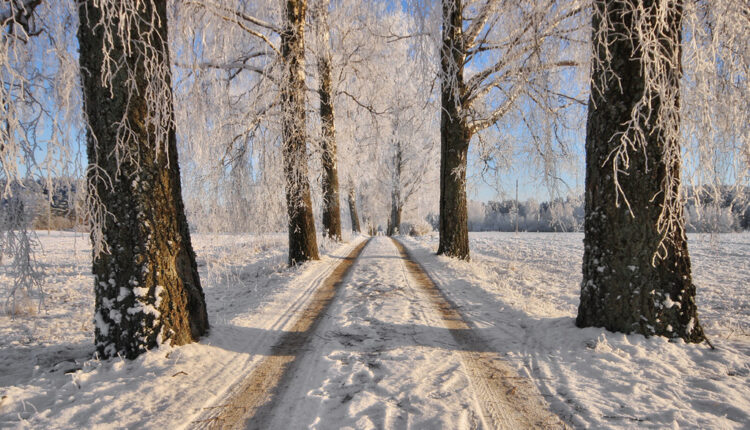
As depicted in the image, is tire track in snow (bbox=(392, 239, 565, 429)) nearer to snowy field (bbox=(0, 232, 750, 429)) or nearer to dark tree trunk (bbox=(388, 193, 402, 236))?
snowy field (bbox=(0, 232, 750, 429))

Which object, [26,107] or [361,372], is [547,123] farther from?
[26,107]

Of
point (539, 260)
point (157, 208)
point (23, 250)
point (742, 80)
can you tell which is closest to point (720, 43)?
point (742, 80)

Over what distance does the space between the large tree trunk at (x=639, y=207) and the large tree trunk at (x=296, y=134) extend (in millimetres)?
5608

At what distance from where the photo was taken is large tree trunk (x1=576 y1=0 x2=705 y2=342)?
3121 mm

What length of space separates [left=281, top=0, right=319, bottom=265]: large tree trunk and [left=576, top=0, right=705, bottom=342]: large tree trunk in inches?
221

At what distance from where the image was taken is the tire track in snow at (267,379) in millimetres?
2225

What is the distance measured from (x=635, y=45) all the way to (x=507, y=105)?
4.90 meters

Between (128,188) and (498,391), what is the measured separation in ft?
11.3

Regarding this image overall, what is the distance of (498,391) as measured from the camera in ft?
8.26

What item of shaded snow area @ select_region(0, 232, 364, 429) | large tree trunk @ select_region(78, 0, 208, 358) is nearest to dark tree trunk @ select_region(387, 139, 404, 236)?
shaded snow area @ select_region(0, 232, 364, 429)

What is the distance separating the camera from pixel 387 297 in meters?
5.18

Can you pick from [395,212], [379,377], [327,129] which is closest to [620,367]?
[379,377]

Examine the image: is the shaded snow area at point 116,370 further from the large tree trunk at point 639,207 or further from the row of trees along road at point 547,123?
the large tree trunk at point 639,207

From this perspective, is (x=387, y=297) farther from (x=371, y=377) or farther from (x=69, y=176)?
(x=69, y=176)
